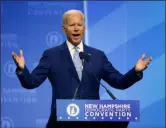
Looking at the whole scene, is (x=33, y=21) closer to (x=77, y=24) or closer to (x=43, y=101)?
(x=43, y=101)

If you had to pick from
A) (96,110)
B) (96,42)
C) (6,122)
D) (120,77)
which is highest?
(96,42)

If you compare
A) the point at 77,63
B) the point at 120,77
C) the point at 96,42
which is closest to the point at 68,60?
the point at 77,63

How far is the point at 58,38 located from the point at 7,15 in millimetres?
531

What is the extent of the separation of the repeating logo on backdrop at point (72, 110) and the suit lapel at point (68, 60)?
0.25m

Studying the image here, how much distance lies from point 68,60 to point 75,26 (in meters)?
0.16

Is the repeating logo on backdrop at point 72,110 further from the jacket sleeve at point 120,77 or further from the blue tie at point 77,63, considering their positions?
the jacket sleeve at point 120,77

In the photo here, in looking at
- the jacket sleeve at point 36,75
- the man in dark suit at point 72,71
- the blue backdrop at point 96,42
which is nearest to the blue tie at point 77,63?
the man in dark suit at point 72,71

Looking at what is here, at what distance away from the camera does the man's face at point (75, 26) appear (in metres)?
1.99

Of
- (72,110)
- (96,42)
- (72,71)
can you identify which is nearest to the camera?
(72,110)

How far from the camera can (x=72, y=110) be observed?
1709 millimetres

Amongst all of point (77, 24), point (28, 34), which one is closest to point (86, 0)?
point (28, 34)

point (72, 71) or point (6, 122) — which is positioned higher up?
point (72, 71)

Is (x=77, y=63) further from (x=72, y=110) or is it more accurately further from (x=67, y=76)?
(x=72, y=110)

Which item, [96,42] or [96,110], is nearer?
[96,110]
